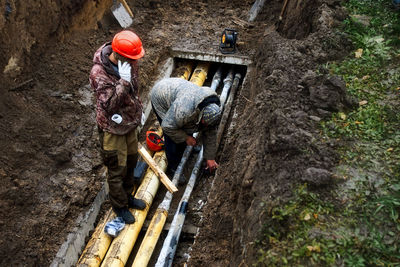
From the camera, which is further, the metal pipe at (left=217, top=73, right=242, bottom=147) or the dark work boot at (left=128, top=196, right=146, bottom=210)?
the metal pipe at (left=217, top=73, right=242, bottom=147)

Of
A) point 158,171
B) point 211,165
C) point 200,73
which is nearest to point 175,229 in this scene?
point 158,171

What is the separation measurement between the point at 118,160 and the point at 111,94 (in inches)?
32.2

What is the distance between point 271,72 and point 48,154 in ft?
11.1

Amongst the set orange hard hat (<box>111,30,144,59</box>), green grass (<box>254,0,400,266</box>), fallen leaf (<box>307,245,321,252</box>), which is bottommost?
fallen leaf (<box>307,245,321,252</box>)

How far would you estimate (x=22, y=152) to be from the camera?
4.50 meters

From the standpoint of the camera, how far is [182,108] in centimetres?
412

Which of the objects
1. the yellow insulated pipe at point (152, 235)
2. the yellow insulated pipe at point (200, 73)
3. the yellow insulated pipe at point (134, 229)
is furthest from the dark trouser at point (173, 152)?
the yellow insulated pipe at point (200, 73)

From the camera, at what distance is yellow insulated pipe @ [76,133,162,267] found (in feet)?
12.7

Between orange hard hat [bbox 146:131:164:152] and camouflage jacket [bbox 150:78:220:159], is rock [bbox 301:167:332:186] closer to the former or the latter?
camouflage jacket [bbox 150:78:220:159]

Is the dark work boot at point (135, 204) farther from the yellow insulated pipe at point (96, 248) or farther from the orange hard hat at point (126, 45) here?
the orange hard hat at point (126, 45)

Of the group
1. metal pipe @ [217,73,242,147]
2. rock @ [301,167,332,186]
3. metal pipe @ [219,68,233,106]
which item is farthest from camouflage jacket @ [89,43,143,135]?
metal pipe @ [219,68,233,106]

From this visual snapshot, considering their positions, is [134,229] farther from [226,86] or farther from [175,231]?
[226,86]

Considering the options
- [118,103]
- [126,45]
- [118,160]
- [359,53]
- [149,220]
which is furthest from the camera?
[149,220]

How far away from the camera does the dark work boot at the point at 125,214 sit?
13.7 feet
